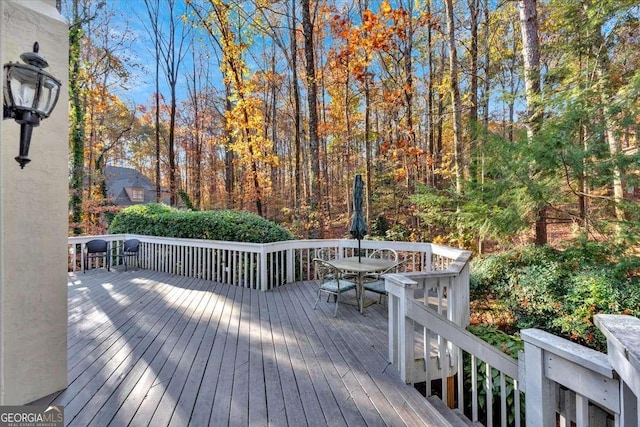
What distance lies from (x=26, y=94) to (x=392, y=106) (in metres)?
10.3

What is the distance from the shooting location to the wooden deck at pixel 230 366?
2.11 m

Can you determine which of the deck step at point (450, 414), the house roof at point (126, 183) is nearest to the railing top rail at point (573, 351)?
the deck step at point (450, 414)

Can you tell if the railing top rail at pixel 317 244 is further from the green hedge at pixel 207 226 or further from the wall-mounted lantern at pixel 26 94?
the wall-mounted lantern at pixel 26 94

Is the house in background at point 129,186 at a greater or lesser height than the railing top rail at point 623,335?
greater

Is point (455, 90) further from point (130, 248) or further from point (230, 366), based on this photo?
point (130, 248)

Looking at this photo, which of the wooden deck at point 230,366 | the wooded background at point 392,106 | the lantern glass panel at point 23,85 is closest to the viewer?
the lantern glass panel at point 23,85

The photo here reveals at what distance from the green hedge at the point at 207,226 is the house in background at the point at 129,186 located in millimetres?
14916

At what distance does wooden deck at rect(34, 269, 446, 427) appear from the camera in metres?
2.11

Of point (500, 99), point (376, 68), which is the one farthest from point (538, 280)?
point (376, 68)

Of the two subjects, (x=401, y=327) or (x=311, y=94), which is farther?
(x=311, y=94)

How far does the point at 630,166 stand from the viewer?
384cm

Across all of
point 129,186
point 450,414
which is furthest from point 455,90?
point 129,186

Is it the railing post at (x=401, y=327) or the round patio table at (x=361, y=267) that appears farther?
the round patio table at (x=361, y=267)

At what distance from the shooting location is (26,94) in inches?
71.8
